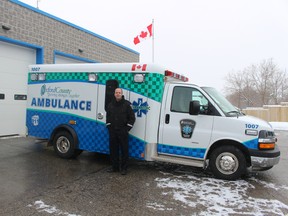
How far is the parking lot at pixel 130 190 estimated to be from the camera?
450cm

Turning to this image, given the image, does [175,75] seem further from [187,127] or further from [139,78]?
[187,127]

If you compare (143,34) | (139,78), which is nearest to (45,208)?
(139,78)

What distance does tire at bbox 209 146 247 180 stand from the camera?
6.10 metres

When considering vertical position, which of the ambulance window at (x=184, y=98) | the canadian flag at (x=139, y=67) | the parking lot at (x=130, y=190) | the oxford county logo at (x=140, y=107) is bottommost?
the parking lot at (x=130, y=190)

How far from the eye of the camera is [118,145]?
6.57 m

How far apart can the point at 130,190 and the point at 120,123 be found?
1.51 meters

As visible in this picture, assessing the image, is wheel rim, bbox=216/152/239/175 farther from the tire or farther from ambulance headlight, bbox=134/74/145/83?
ambulance headlight, bbox=134/74/145/83

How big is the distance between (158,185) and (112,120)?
1.68 meters

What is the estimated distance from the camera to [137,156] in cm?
675

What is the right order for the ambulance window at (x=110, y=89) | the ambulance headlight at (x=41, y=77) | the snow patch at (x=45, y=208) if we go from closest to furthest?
the snow patch at (x=45, y=208)
the ambulance window at (x=110, y=89)
the ambulance headlight at (x=41, y=77)

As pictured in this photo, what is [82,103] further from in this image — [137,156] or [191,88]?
[191,88]

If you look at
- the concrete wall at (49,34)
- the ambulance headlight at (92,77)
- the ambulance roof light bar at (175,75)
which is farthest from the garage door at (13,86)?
the ambulance roof light bar at (175,75)

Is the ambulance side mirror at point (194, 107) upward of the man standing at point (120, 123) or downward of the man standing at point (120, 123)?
upward

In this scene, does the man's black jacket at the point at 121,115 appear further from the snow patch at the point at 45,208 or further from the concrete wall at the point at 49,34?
the concrete wall at the point at 49,34
